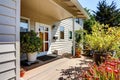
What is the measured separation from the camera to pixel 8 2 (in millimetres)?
3193

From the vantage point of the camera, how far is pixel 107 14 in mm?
25391

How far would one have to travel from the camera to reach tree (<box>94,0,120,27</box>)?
2509 cm

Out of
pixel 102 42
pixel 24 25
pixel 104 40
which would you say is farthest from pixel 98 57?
pixel 24 25

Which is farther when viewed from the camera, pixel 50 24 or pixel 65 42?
pixel 65 42

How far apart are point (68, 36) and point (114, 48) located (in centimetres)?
798

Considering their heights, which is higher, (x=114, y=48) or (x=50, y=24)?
(x=50, y=24)

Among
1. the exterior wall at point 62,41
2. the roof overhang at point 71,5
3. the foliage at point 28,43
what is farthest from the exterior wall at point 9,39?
the exterior wall at point 62,41

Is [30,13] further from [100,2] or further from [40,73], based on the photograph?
[100,2]

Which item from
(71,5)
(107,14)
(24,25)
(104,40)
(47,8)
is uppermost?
(107,14)

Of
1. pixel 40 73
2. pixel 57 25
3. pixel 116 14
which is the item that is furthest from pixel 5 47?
pixel 116 14

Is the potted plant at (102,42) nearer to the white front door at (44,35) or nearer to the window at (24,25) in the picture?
the window at (24,25)

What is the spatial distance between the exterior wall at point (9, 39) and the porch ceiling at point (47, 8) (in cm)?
315

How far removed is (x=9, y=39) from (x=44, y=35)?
7021mm

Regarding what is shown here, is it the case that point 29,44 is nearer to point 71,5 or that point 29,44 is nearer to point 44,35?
point 71,5
